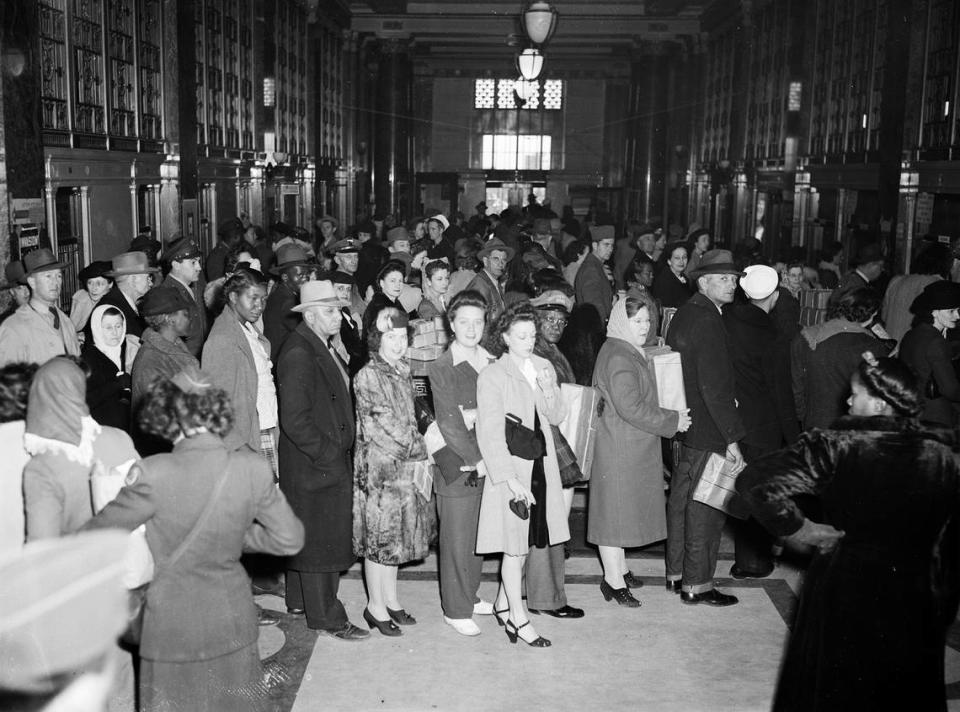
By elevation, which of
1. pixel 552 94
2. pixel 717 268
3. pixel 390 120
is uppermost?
pixel 552 94

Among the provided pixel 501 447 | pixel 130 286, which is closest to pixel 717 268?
pixel 501 447

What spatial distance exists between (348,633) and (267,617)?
50 cm

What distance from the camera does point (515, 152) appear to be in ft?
125

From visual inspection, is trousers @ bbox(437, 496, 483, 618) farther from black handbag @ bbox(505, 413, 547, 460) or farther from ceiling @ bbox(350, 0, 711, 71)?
ceiling @ bbox(350, 0, 711, 71)

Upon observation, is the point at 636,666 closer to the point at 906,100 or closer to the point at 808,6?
the point at 906,100

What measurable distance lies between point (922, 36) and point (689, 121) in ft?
49.6

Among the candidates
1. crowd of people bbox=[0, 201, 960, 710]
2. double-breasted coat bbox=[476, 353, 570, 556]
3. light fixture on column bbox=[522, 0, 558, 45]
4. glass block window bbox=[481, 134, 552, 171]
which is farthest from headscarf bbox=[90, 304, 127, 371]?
glass block window bbox=[481, 134, 552, 171]

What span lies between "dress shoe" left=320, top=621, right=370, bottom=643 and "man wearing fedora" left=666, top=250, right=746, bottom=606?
179cm

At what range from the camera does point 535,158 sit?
125ft

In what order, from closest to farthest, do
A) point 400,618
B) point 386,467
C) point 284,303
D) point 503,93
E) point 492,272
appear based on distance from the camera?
point 386,467 < point 400,618 < point 284,303 < point 492,272 < point 503,93

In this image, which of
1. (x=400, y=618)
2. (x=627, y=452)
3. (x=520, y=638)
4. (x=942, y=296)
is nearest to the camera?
(x=520, y=638)

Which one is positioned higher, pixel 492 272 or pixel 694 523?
pixel 492 272

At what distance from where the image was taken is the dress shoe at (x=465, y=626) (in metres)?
5.20

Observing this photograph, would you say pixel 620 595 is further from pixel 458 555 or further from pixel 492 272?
pixel 492 272
